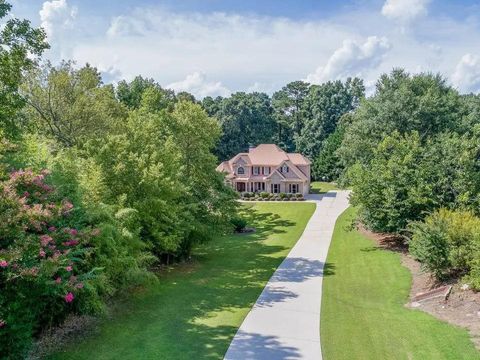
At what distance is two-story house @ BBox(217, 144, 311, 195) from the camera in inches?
1911

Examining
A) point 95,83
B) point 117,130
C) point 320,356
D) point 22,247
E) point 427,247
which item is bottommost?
point 320,356

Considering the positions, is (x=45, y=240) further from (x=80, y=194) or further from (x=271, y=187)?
(x=271, y=187)

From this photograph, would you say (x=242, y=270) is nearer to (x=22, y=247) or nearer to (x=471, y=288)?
(x=471, y=288)

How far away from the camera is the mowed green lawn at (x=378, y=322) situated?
11031 mm

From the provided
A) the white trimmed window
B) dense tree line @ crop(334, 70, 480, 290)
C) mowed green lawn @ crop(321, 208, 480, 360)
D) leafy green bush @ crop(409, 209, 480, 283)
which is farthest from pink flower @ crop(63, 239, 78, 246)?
the white trimmed window

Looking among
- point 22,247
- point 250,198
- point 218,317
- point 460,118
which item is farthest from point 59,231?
point 250,198

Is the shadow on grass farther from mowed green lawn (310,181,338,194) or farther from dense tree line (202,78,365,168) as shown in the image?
dense tree line (202,78,365,168)

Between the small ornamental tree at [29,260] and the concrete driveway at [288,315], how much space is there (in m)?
4.61

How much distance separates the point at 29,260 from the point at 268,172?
42310 millimetres

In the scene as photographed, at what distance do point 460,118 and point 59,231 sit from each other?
29.5 m

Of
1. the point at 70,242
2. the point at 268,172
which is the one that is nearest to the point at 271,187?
the point at 268,172

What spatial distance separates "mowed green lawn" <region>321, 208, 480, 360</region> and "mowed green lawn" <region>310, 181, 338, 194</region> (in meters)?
31.2

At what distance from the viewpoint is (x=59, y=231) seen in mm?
10375

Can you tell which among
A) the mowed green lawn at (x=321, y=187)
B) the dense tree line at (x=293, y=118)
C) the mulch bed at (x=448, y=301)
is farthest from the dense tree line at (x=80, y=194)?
the dense tree line at (x=293, y=118)
